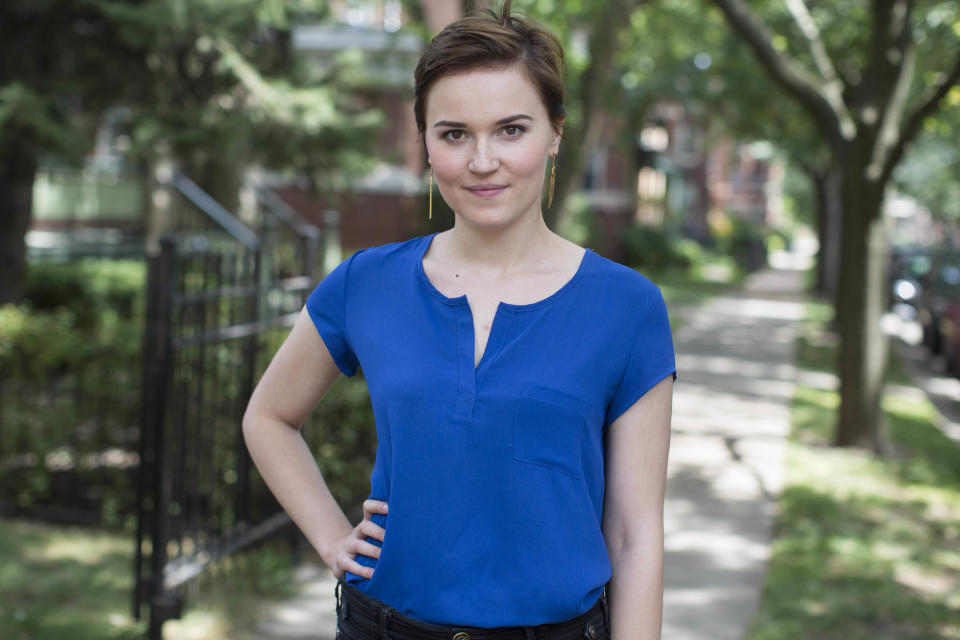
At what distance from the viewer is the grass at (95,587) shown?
4.77m

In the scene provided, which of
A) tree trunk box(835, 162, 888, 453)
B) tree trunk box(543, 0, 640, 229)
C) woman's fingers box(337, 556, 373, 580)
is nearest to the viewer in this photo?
woman's fingers box(337, 556, 373, 580)

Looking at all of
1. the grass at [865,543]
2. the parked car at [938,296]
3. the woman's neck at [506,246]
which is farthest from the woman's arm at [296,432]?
the parked car at [938,296]

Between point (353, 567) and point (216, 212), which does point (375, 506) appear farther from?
point (216, 212)

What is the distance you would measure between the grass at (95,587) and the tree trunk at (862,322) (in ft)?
18.5

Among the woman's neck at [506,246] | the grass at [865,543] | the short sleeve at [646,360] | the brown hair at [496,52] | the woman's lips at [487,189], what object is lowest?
the grass at [865,543]

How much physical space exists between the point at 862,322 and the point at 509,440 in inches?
327

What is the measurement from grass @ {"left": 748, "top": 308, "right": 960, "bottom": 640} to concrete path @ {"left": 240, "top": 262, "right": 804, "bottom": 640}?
0.16 meters

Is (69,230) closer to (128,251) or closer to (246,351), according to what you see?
(128,251)

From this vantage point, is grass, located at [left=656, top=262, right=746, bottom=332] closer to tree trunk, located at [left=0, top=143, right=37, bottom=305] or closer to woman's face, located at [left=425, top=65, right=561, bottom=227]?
tree trunk, located at [left=0, top=143, right=37, bottom=305]

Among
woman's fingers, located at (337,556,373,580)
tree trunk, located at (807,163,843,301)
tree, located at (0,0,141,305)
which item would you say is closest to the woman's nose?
woman's fingers, located at (337,556,373,580)

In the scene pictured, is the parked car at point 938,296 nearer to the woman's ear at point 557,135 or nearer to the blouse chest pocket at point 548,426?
the woman's ear at point 557,135

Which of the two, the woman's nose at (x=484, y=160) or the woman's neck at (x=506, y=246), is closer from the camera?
the woman's nose at (x=484, y=160)

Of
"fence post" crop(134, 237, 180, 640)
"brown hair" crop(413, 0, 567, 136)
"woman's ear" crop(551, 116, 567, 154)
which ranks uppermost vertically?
"brown hair" crop(413, 0, 567, 136)

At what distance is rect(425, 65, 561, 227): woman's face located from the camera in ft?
5.89
